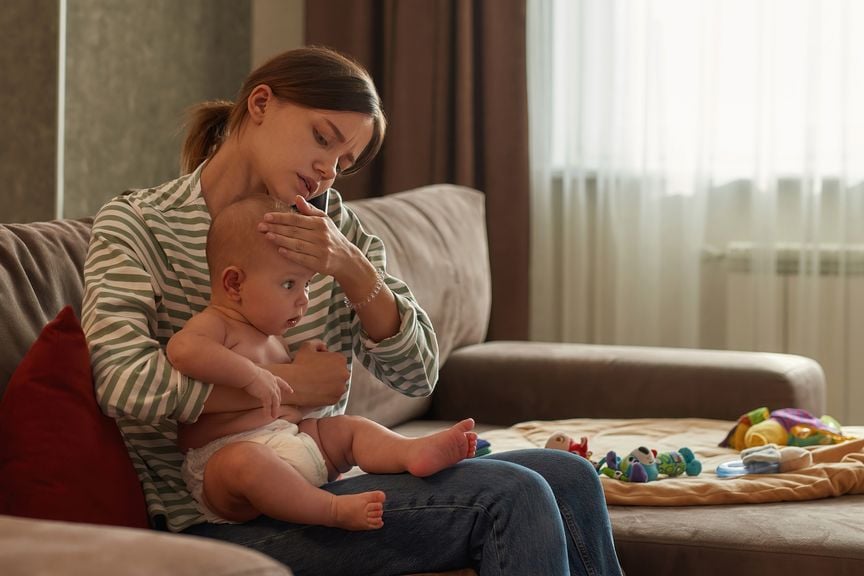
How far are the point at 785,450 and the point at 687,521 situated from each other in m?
0.33

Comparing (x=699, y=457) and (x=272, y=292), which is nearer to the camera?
(x=272, y=292)

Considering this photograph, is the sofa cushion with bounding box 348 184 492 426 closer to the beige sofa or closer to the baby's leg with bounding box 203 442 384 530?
the beige sofa

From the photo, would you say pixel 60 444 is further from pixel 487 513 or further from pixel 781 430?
pixel 781 430

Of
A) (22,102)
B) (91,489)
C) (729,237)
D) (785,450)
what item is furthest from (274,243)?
(729,237)

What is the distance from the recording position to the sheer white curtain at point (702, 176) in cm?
340

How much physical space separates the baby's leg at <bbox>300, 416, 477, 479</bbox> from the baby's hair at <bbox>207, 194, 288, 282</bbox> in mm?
243

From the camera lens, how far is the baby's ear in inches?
57.2

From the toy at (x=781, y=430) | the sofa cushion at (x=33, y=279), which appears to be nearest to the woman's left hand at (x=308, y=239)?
the sofa cushion at (x=33, y=279)

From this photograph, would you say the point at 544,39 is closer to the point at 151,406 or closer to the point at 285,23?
the point at 285,23

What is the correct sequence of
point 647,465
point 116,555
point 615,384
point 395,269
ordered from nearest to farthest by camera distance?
point 116,555 < point 647,465 < point 395,269 < point 615,384

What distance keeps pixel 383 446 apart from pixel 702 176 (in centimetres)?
229

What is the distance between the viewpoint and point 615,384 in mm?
2666

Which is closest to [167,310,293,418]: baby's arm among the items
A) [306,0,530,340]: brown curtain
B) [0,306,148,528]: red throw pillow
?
[0,306,148,528]: red throw pillow

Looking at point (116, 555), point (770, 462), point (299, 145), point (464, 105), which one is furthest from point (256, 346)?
point (464, 105)
